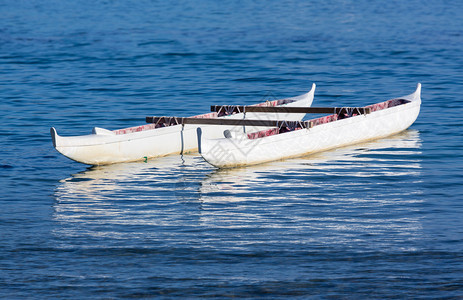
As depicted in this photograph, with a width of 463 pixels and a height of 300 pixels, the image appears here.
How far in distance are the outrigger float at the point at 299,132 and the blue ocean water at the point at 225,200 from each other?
28cm

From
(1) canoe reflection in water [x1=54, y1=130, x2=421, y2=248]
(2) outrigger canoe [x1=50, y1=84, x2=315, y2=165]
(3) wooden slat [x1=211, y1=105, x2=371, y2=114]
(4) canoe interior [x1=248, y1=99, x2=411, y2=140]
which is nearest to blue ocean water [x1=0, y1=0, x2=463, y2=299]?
(1) canoe reflection in water [x1=54, y1=130, x2=421, y2=248]

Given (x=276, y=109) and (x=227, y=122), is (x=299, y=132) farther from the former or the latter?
(x=276, y=109)

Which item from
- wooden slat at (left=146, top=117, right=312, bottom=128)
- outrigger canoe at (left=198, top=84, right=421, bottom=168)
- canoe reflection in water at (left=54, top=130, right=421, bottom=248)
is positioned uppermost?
wooden slat at (left=146, top=117, right=312, bottom=128)

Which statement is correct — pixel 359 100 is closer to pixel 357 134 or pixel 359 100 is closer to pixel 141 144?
pixel 357 134

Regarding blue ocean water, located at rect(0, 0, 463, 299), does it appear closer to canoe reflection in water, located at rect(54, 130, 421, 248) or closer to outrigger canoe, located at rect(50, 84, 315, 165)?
canoe reflection in water, located at rect(54, 130, 421, 248)

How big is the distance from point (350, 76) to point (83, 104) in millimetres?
10527

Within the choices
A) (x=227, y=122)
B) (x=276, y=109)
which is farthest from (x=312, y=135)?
(x=276, y=109)

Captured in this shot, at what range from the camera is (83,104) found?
24.3 m

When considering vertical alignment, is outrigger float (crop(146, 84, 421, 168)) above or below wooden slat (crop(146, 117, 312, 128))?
below

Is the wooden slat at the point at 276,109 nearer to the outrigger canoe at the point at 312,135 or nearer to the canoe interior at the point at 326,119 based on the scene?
the outrigger canoe at the point at 312,135

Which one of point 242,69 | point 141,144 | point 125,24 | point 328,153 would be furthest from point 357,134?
point 125,24

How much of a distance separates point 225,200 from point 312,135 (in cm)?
392

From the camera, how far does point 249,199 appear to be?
44.7ft

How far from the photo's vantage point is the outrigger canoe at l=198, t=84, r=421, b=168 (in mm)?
15406
